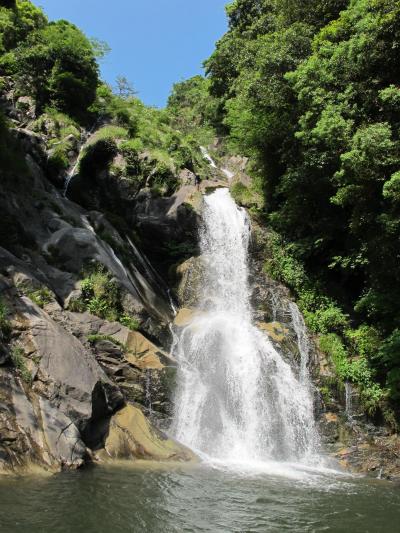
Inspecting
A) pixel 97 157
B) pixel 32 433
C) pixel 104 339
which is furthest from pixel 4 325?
pixel 97 157

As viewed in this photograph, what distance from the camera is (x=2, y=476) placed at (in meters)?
8.35

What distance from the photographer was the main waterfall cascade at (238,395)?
14.1 m

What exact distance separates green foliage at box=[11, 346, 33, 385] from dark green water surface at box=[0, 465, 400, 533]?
2552 mm

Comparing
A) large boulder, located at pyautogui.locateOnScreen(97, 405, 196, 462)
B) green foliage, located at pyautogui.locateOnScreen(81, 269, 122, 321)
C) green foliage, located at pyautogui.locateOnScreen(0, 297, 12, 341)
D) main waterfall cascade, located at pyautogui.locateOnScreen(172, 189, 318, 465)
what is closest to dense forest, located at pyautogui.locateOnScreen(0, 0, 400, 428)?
main waterfall cascade, located at pyautogui.locateOnScreen(172, 189, 318, 465)

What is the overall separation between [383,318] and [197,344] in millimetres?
7972

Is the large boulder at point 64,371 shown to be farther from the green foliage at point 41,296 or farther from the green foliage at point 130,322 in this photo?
the green foliage at point 130,322

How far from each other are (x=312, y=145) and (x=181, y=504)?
16.3 metres

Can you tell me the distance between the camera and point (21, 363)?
425 inches

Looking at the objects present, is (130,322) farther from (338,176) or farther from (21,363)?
(338,176)

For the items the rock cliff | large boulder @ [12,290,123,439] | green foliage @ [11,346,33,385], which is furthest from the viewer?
large boulder @ [12,290,123,439]

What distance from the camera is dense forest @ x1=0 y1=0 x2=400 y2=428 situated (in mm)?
16922

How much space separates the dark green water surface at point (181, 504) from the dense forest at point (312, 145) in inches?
290

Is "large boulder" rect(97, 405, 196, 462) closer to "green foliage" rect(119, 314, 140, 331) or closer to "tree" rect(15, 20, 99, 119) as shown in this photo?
"green foliage" rect(119, 314, 140, 331)

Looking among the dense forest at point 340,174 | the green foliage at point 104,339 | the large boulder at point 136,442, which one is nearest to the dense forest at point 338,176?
the dense forest at point 340,174
